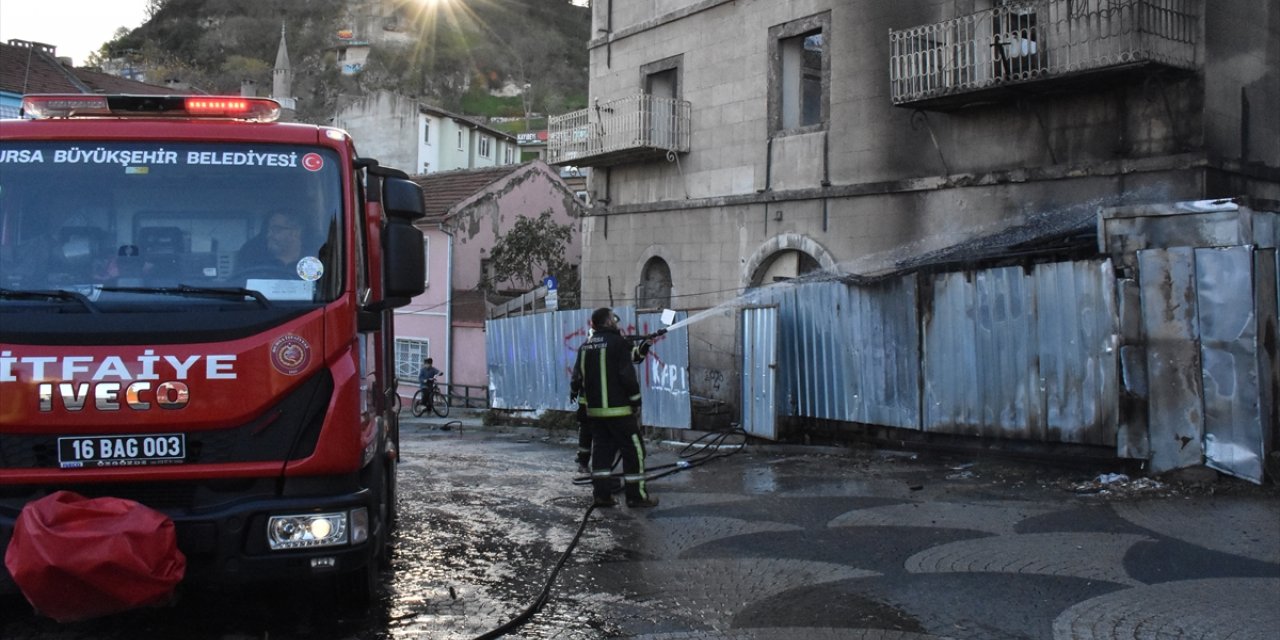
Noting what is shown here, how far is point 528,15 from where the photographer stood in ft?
361

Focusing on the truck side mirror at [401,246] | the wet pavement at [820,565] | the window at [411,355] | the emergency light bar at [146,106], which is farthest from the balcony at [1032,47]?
the window at [411,355]

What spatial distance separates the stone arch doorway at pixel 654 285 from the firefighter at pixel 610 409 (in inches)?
440

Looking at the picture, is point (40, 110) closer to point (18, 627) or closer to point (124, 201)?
point (124, 201)

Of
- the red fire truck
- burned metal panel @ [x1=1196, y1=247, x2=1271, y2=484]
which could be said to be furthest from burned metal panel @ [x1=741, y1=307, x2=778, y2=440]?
the red fire truck

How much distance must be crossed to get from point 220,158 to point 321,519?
6.03ft

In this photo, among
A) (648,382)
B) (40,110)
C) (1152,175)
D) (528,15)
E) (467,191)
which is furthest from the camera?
(528,15)

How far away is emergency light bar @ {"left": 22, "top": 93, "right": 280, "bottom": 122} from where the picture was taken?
575 centimetres

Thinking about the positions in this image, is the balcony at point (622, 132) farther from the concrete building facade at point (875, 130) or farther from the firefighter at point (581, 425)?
the firefighter at point (581, 425)

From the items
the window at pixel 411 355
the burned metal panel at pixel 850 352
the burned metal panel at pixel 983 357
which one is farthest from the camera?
the window at pixel 411 355

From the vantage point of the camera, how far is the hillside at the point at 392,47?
9800cm

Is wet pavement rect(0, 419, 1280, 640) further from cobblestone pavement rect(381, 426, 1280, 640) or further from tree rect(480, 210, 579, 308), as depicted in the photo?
tree rect(480, 210, 579, 308)

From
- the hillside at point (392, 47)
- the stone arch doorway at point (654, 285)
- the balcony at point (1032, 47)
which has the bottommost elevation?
the stone arch doorway at point (654, 285)

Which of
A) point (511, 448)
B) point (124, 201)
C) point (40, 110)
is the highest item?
point (40, 110)

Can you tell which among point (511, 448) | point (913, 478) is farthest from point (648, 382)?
point (913, 478)
